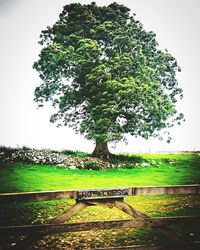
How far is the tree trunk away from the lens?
28359mm

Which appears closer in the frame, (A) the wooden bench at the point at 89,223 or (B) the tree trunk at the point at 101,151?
(A) the wooden bench at the point at 89,223

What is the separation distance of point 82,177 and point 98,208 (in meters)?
7.92

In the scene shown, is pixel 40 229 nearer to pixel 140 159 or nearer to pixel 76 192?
pixel 76 192

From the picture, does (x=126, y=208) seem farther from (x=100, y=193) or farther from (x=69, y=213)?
(x=69, y=213)

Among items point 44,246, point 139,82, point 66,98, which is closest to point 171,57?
point 139,82

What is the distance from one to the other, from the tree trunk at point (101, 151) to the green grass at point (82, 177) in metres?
4.43

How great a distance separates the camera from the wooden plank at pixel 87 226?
4.69m

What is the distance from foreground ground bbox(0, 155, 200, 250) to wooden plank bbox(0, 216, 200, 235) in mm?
2418

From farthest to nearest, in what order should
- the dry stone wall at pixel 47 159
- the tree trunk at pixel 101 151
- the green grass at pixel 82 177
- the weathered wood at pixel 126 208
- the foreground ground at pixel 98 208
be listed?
1. the tree trunk at pixel 101 151
2. the dry stone wall at pixel 47 159
3. the green grass at pixel 82 177
4. the foreground ground at pixel 98 208
5. the weathered wood at pixel 126 208

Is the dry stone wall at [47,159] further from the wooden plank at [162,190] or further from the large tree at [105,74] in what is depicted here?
the wooden plank at [162,190]

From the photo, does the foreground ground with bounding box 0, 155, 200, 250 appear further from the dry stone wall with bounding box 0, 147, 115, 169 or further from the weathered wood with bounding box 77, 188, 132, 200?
the weathered wood with bounding box 77, 188, 132, 200

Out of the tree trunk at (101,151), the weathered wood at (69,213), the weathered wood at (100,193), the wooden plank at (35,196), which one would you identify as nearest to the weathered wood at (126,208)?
the weathered wood at (100,193)

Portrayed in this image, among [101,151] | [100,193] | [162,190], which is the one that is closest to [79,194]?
[100,193]

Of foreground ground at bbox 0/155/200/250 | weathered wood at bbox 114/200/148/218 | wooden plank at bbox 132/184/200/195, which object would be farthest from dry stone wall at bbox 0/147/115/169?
weathered wood at bbox 114/200/148/218
